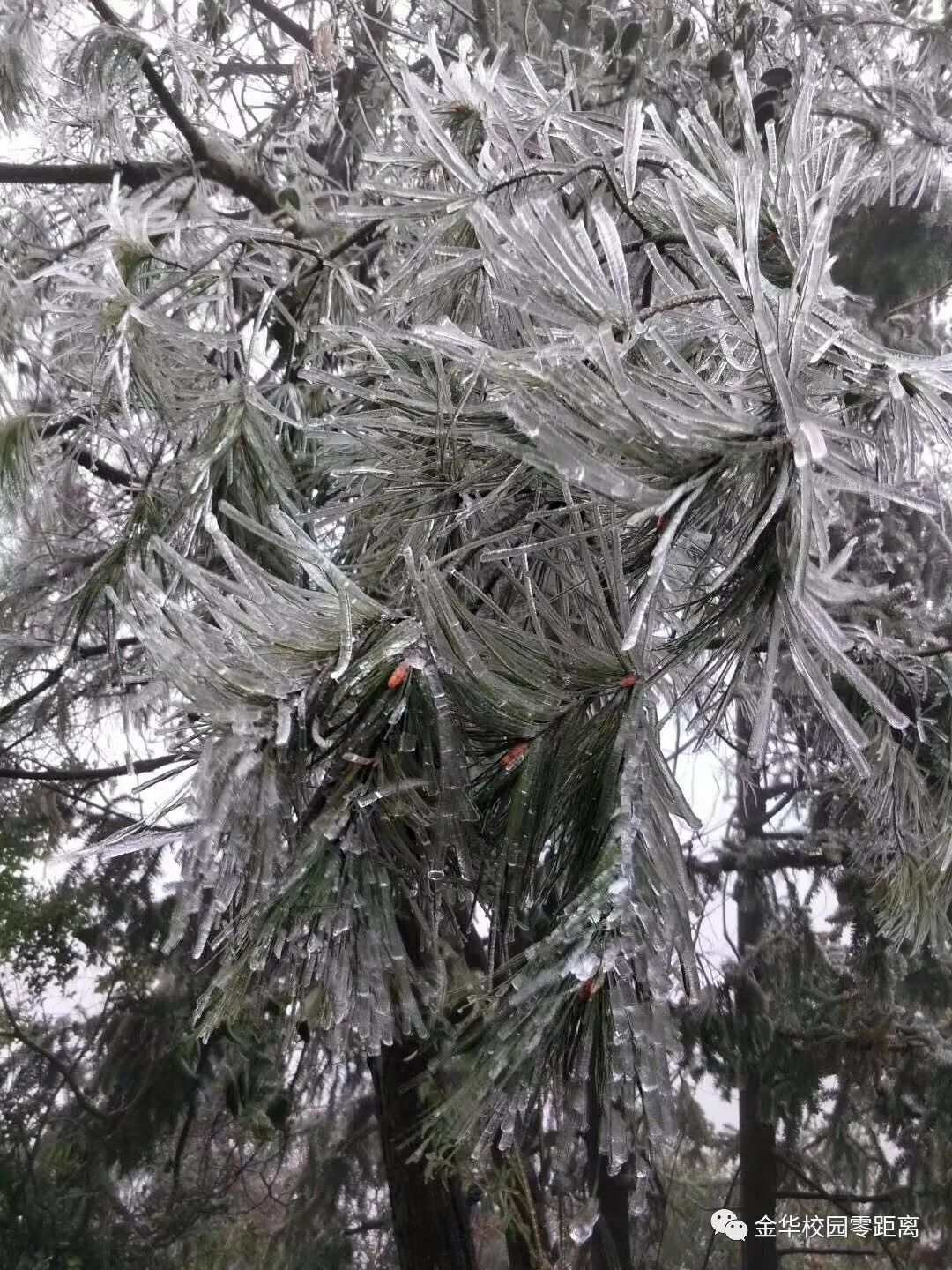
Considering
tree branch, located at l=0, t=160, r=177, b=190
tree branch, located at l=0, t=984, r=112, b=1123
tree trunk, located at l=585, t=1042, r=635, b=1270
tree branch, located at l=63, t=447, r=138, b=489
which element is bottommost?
tree trunk, located at l=585, t=1042, r=635, b=1270

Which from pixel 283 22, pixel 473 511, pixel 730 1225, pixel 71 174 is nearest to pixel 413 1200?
pixel 473 511

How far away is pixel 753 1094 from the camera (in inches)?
108

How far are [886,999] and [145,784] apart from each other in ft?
7.62

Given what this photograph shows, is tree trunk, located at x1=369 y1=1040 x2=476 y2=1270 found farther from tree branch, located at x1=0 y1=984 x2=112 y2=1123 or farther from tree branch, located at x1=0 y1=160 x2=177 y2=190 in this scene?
tree branch, located at x1=0 y1=160 x2=177 y2=190

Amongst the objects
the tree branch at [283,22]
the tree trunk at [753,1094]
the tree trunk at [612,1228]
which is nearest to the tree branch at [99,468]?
the tree branch at [283,22]

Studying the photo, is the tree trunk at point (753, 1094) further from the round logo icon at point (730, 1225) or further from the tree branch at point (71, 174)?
the tree branch at point (71, 174)

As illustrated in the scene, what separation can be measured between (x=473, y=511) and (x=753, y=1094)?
2563 mm

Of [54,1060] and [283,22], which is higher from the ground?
[283,22]

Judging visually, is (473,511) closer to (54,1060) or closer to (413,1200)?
(413,1200)

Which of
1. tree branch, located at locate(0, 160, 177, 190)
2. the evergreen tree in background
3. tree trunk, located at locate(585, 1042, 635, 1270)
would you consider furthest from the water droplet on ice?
tree trunk, located at locate(585, 1042, 635, 1270)

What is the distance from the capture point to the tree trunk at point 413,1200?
5.18 feet

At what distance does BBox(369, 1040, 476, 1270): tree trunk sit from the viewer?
158cm

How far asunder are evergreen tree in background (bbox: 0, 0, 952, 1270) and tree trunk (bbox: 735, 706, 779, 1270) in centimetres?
61

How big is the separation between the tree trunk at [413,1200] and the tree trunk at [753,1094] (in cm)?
117
